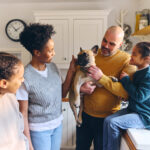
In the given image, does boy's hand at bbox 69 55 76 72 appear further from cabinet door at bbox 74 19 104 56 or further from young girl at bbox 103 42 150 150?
cabinet door at bbox 74 19 104 56

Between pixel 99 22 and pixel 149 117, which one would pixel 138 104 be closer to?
pixel 149 117

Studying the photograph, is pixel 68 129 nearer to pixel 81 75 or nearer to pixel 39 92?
pixel 81 75

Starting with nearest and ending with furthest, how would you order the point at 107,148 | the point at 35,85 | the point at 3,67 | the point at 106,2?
the point at 3,67
the point at 35,85
the point at 107,148
the point at 106,2

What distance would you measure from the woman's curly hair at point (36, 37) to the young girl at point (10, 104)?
0.70ft

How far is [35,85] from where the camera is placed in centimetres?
90

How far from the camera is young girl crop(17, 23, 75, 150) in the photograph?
89 centimetres

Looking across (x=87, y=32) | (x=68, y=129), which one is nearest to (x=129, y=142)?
(x=68, y=129)

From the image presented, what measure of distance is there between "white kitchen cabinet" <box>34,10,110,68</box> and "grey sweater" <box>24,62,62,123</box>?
1446mm

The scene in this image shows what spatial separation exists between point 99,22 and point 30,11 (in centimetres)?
116

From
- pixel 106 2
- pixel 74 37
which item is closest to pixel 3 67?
pixel 74 37

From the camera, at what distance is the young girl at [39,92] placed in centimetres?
89

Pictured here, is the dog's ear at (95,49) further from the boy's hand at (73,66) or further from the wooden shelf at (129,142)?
the wooden shelf at (129,142)

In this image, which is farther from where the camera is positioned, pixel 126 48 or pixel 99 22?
pixel 126 48

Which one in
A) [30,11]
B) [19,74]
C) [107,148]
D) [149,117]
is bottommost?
[107,148]
